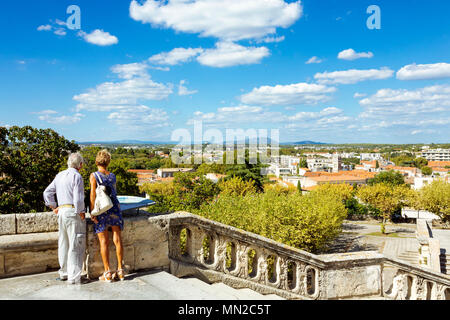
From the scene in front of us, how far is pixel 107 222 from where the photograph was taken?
4.22m

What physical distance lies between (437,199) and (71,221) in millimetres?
35398

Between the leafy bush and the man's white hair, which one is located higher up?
the man's white hair

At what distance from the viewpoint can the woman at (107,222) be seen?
13.7 feet

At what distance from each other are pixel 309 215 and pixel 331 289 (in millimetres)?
9149

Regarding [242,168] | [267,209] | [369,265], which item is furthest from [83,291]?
[242,168]

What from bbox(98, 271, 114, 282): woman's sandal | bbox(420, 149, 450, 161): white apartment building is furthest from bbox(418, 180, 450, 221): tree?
bbox(420, 149, 450, 161): white apartment building

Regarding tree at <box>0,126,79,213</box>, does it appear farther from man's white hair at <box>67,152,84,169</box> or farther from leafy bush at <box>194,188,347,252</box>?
man's white hair at <box>67,152,84,169</box>

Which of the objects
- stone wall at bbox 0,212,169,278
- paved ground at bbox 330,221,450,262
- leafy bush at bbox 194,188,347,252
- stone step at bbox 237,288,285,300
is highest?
stone wall at bbox 0,212,169,278

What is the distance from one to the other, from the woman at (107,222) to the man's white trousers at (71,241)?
19 cm

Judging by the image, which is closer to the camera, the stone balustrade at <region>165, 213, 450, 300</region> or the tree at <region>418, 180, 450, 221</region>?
the stone balustrade at <region>165, 213, 450, 300</region>

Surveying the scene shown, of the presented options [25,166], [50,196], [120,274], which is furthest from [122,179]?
[120,274]

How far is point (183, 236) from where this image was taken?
8891mm

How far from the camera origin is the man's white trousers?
4074 mm

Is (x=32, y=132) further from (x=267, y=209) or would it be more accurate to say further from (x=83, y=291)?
(x=83, y=291)
